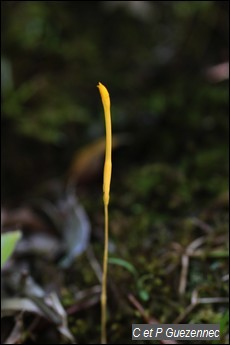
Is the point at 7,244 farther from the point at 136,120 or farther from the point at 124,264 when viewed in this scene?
the point at 136,120

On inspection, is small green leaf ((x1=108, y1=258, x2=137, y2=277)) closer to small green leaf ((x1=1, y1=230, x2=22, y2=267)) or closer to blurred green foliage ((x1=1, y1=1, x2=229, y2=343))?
blurred green foliage ((x1=1, y1=1, x2=229, y2=343))

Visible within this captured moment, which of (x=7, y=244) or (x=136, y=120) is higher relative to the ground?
(x=136, y=120)

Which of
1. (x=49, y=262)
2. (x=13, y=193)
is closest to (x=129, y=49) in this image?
(x=13, y=193)

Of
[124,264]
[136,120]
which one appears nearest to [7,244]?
[124,264]

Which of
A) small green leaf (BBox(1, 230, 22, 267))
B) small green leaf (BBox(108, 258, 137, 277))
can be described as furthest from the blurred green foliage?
small green leaf (BBox(1, 230, 22, 267))

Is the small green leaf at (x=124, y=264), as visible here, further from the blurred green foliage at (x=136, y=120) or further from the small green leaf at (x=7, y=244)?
the small green leaf at (x=7, y=244)

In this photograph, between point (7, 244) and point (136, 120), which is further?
point (136, 120)

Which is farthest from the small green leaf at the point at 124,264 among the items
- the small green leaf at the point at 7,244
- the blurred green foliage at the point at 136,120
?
the small green leaf at the point at 7,244

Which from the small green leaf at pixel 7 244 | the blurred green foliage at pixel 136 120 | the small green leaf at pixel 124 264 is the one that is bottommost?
the small green leaf at pixel 124 264
